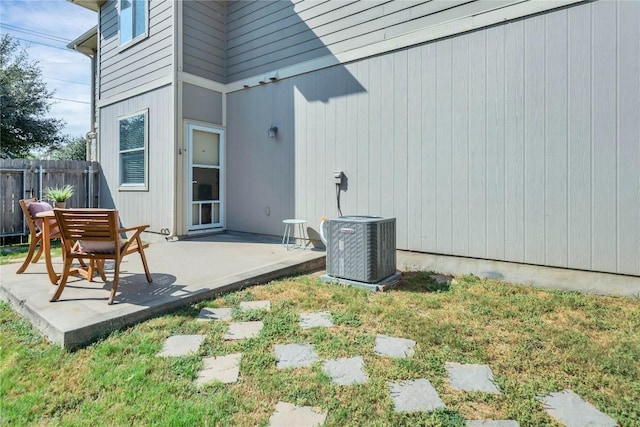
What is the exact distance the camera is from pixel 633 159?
3373 millimetres

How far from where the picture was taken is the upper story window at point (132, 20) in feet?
22.8

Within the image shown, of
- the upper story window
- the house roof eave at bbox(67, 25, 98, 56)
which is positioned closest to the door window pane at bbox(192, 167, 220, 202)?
the upper story window

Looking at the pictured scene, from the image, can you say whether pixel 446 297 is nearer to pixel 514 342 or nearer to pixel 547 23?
pixel 514 342

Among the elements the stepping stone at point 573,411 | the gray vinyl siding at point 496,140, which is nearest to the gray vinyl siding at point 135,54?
the gray vinyl siding at point 496,140

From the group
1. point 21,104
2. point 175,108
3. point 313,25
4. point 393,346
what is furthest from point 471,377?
point 21,104

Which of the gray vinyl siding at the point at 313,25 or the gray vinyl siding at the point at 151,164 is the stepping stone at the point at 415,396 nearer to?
the gray vinyl siding at the point at 313,25

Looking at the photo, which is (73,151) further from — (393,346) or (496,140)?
(393,346)

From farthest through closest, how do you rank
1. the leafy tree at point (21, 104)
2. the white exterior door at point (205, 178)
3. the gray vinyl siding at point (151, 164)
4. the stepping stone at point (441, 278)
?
1. the leafy tree at point (21, 104)
2. the white exterior door at point (205, 178)
3. the gray vinyl siding at point (151, 164)
4. the stepping stone at point (441, 278)

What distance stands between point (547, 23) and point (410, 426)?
418 centimetres

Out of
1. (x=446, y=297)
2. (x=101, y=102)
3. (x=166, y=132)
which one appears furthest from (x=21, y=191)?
(x=446, y=297)

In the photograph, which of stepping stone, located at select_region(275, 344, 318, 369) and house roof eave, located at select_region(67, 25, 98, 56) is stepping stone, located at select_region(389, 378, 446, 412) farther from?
house roof eave, located at select_region(67, 25, 98, 56)

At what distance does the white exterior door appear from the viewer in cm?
648

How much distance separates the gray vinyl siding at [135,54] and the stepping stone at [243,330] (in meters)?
5.15

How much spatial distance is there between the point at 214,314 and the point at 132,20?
6894 mm
